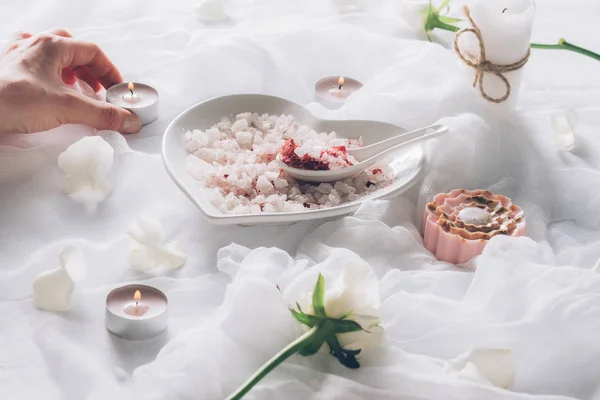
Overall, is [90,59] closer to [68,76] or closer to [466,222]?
[68,76]

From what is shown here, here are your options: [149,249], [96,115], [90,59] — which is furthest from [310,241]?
[90,59]

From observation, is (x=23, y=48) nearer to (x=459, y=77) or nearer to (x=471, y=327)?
(x=459, y=77)

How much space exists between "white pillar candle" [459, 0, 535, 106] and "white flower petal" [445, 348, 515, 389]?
0.50m

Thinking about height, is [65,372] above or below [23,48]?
below

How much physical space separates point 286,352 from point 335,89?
2.26ft

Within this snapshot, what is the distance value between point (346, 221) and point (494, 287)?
200 mm

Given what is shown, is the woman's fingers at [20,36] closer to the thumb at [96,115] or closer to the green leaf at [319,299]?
the thumb at [96,115]

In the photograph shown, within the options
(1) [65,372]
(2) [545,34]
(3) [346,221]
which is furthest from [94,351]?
(2) [545,34]

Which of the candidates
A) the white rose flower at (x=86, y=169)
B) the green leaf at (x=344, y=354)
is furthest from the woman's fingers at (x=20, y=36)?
the green leaf at (x=344, y=354)

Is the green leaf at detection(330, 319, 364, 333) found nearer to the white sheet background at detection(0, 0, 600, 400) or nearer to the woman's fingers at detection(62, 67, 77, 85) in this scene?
the white sheet background at detection(0, 0, 600, 400)

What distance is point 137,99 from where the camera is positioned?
1203 mm

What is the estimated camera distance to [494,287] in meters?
0.80

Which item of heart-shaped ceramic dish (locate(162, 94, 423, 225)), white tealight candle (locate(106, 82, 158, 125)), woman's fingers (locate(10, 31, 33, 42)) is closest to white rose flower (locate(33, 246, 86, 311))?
heart-shaped ceramic dish (locate(162, 94, 423, 225))

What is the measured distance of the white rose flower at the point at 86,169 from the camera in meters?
1.03
